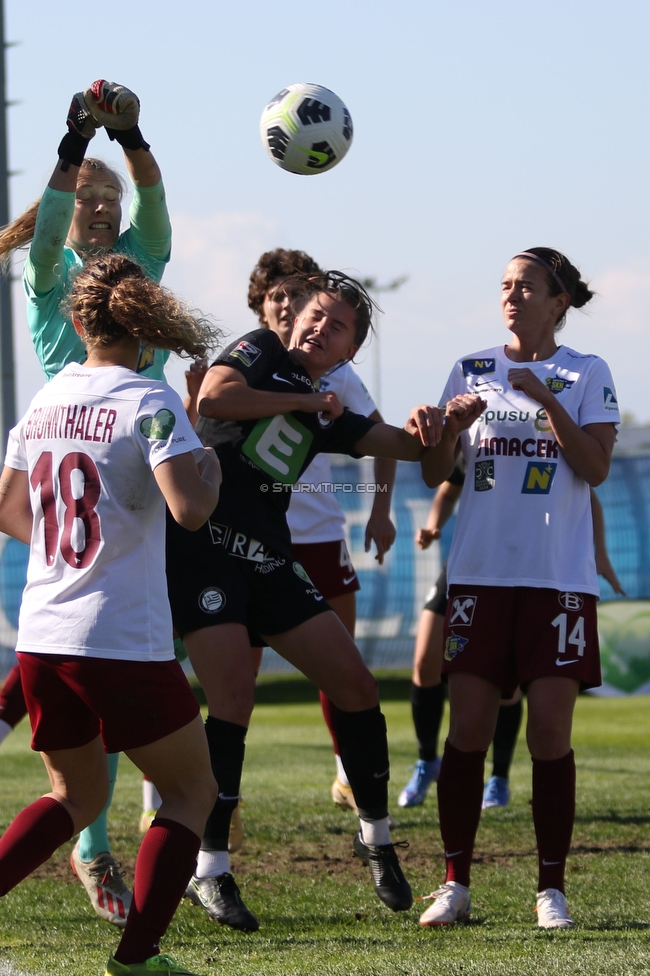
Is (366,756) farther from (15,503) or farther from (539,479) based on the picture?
(15,503)

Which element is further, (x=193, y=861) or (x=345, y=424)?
(x=345, y=424)

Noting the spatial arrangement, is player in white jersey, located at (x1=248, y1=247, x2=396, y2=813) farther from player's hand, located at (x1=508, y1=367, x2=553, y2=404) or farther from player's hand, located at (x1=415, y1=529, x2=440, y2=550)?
player's hand, located at (x1=508, y1=367, x2=553, y2=404)

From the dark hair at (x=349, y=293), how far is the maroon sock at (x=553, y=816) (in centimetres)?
180

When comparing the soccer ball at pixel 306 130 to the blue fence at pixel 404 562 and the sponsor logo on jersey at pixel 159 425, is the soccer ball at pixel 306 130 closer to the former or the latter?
the sponsor logo on jersey at pixel 159 425

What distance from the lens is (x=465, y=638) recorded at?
4.48 metres

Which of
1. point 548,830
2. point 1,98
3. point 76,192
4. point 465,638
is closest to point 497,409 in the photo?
point 465,638

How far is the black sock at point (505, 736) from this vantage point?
705cm

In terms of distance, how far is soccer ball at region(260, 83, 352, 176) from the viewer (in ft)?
18.0

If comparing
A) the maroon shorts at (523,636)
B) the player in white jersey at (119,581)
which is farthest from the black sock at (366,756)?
the player in white jersey at (119,581)

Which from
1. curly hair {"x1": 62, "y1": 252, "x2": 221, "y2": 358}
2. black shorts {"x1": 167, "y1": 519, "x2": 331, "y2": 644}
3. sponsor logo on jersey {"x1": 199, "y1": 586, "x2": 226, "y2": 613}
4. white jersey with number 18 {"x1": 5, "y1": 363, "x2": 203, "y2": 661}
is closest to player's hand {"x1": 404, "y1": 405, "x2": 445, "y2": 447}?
black shorts {"x1": 167, "y1": 519, "x2": 331, "y2": 644}

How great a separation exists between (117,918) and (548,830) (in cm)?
160

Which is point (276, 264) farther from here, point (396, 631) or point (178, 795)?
point (396, 631)

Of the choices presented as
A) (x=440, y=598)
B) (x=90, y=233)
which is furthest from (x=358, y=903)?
(x=90, y=233)

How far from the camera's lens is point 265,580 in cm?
450
